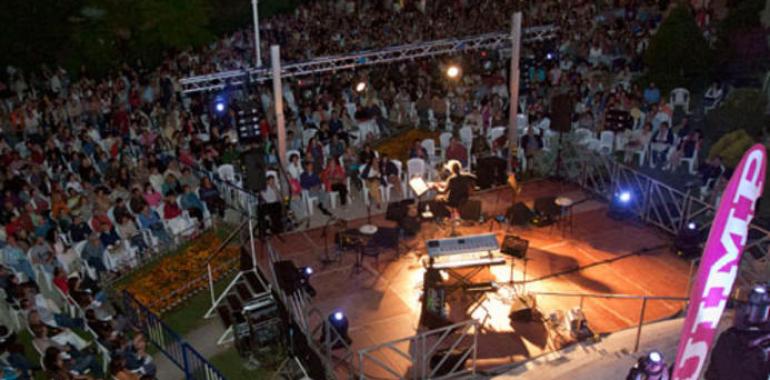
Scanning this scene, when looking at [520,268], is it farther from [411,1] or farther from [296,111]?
[411,1]

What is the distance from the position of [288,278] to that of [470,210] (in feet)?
13.2

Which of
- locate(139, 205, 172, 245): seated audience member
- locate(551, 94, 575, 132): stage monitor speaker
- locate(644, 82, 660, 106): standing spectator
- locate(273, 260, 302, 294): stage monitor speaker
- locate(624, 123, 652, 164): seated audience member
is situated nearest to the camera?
locate(273, 260, 302, 294): stage monitor speaker

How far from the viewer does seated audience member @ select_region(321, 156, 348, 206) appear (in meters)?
13.8

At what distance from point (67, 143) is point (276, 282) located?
677 cm

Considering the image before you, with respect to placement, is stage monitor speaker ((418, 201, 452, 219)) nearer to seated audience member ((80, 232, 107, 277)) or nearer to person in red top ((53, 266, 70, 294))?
seated audience member ((80, 232, 107, 277))

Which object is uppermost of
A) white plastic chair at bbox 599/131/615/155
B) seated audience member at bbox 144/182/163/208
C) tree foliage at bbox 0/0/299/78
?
tree foliage at bbox 0/0/299/78

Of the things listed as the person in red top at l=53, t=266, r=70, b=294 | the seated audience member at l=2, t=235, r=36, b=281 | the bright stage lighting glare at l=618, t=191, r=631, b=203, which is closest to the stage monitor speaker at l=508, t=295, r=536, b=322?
the bright stage lighting glare at l=618, t=191, r=631, b=203

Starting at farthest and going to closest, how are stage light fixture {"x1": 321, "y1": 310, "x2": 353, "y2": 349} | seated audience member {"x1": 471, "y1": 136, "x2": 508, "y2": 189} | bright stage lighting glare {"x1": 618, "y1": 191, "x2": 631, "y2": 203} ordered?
seated audience member {"x1": 471, "y1": 136, "x2": 508, "y2": 189} < bright stage lighting glare {"x1": 618, "y1": 191, "x2": 631, "y2": 203} < stage light fixture {"x1": 321, "y1": 310, "x2": 353, "y2": 349}

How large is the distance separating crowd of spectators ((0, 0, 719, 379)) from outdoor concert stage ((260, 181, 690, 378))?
5.79ft

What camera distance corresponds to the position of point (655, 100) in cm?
1755

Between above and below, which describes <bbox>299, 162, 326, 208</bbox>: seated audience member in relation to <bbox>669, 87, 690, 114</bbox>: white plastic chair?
below

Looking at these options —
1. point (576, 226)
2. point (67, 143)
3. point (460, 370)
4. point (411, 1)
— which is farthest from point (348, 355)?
point (411, 1)

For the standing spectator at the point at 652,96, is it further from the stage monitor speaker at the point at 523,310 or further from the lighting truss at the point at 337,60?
the stage monitor speaker at the point at 523,310

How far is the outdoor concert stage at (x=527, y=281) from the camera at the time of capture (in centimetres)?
959
